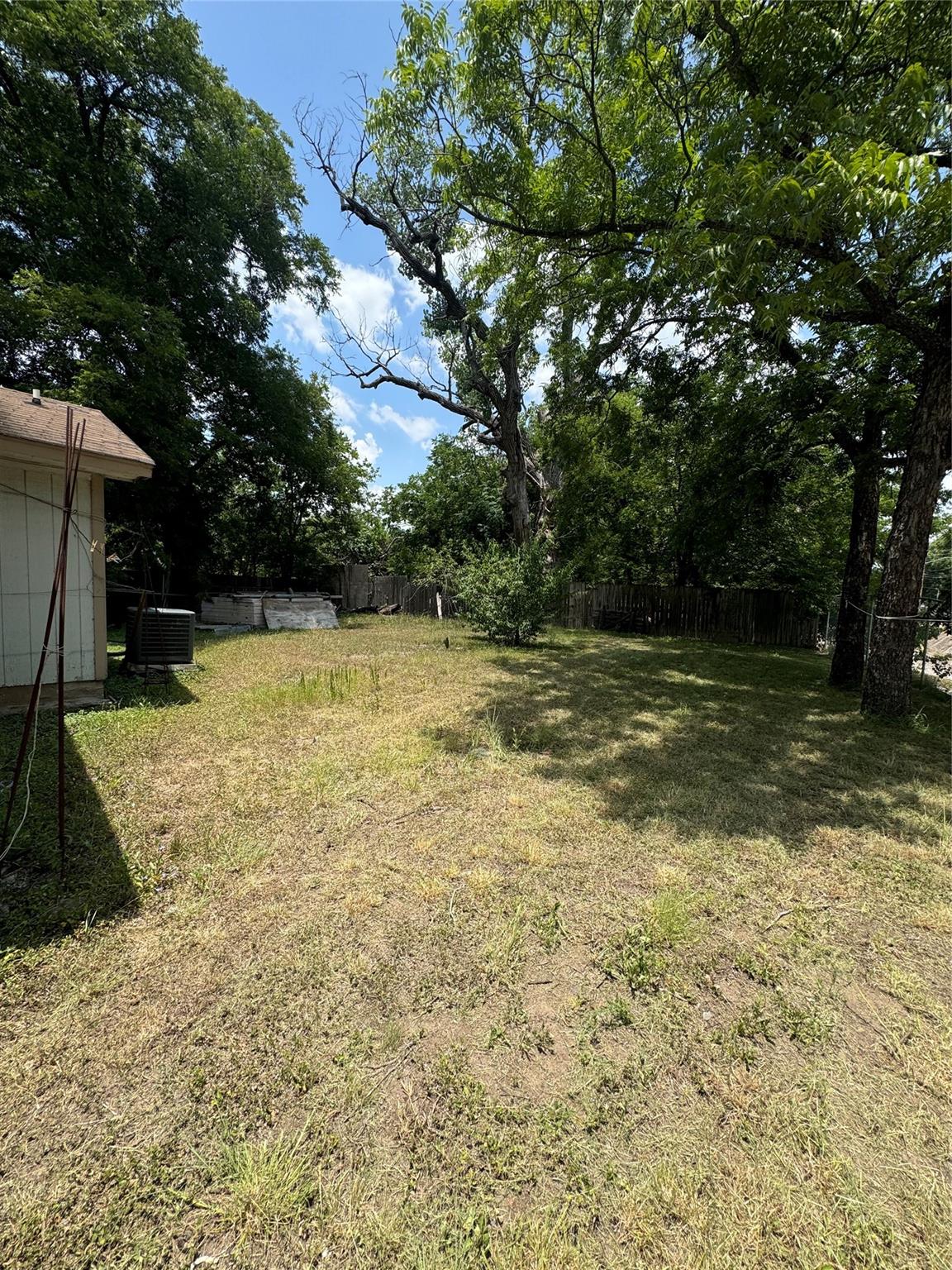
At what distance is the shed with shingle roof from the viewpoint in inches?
168

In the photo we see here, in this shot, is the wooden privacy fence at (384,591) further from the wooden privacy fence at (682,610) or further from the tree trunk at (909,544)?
the tree trunk at (909,544)

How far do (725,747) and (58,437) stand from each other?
6.65 m

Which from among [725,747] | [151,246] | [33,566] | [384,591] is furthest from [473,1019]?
[384,591]

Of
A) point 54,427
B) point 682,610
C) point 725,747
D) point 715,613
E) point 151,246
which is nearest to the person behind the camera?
point 54,427

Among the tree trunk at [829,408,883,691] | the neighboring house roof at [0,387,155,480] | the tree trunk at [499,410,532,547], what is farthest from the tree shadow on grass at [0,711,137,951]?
the tree trunk at [499,410,532,547]

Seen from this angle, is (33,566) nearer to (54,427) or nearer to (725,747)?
(54,427)

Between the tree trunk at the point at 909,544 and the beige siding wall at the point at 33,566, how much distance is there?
845cm

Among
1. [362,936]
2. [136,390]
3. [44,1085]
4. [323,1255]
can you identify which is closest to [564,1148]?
[323,1255]

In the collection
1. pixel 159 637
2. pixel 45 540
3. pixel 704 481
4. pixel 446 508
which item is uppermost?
pixel 446 508

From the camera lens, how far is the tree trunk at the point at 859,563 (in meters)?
7.12

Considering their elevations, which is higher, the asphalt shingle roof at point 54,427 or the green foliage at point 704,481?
the green foliage at point 704,481

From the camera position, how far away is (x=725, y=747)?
14.8 ft

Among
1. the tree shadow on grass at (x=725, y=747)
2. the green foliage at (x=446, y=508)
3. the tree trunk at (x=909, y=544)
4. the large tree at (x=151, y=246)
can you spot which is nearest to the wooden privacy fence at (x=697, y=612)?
the green foliage at (x=446, y=508)

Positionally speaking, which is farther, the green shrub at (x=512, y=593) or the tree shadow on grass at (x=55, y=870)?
the green shrub at (x=512, y=593)
